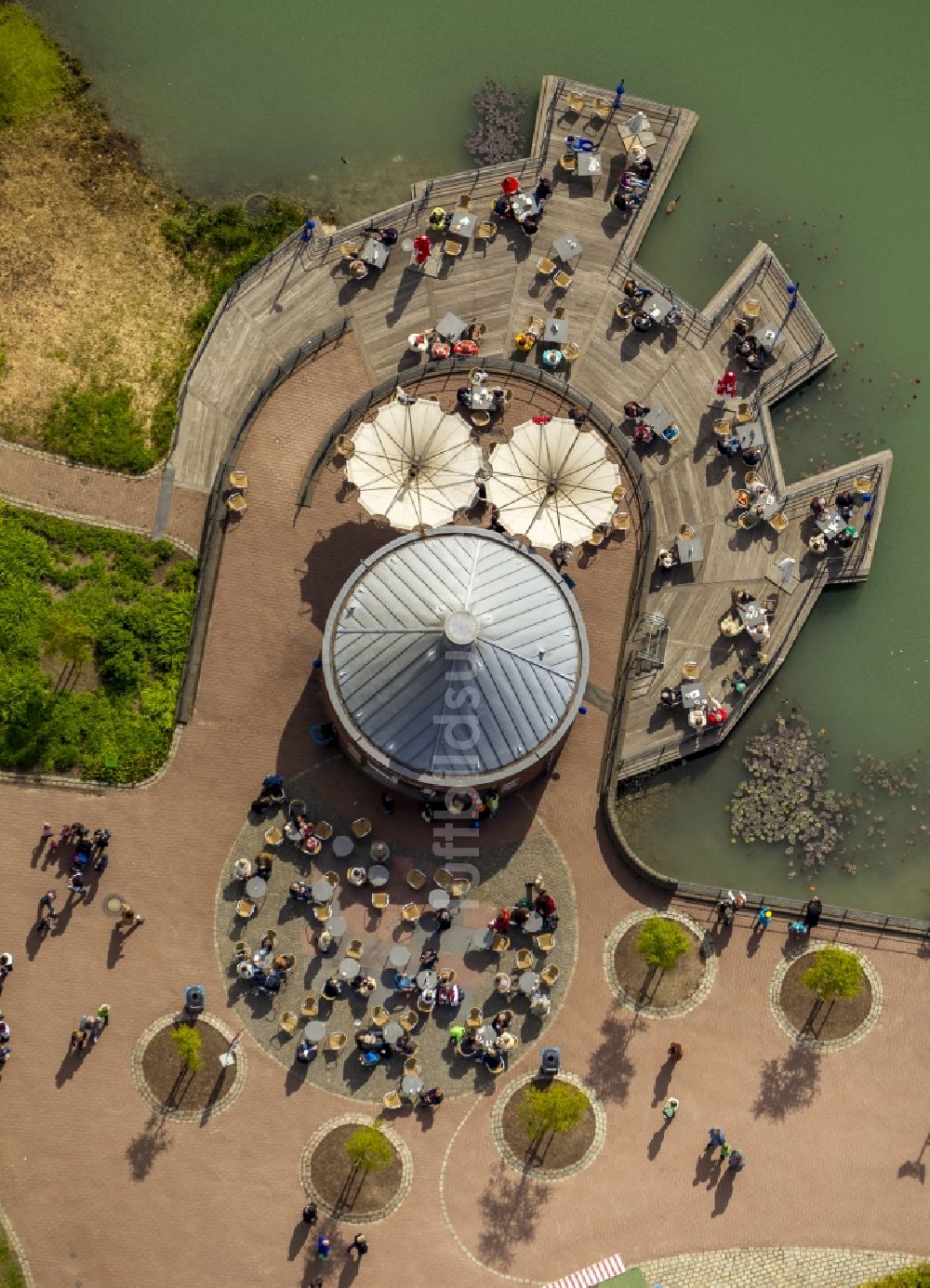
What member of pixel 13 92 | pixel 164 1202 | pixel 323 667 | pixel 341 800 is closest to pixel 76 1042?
pixel 164 1202

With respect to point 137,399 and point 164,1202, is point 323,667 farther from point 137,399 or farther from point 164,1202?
point 164,1202

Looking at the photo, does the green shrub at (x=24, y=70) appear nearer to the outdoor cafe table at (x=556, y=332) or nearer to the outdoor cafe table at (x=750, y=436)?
the outdoor cafe table at (x=556, y=332)

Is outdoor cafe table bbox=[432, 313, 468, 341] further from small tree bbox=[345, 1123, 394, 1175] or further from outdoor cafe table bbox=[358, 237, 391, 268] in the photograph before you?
small tree bbox=[345, 1123, 394, 1175]

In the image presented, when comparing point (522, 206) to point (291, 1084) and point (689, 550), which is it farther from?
point (291, 1084)

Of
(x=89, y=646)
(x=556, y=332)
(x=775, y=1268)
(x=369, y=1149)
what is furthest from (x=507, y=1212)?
(x=556, y=332)

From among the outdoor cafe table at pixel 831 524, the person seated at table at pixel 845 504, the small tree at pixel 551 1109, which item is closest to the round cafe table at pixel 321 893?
the small tree at pixel 551 1109
